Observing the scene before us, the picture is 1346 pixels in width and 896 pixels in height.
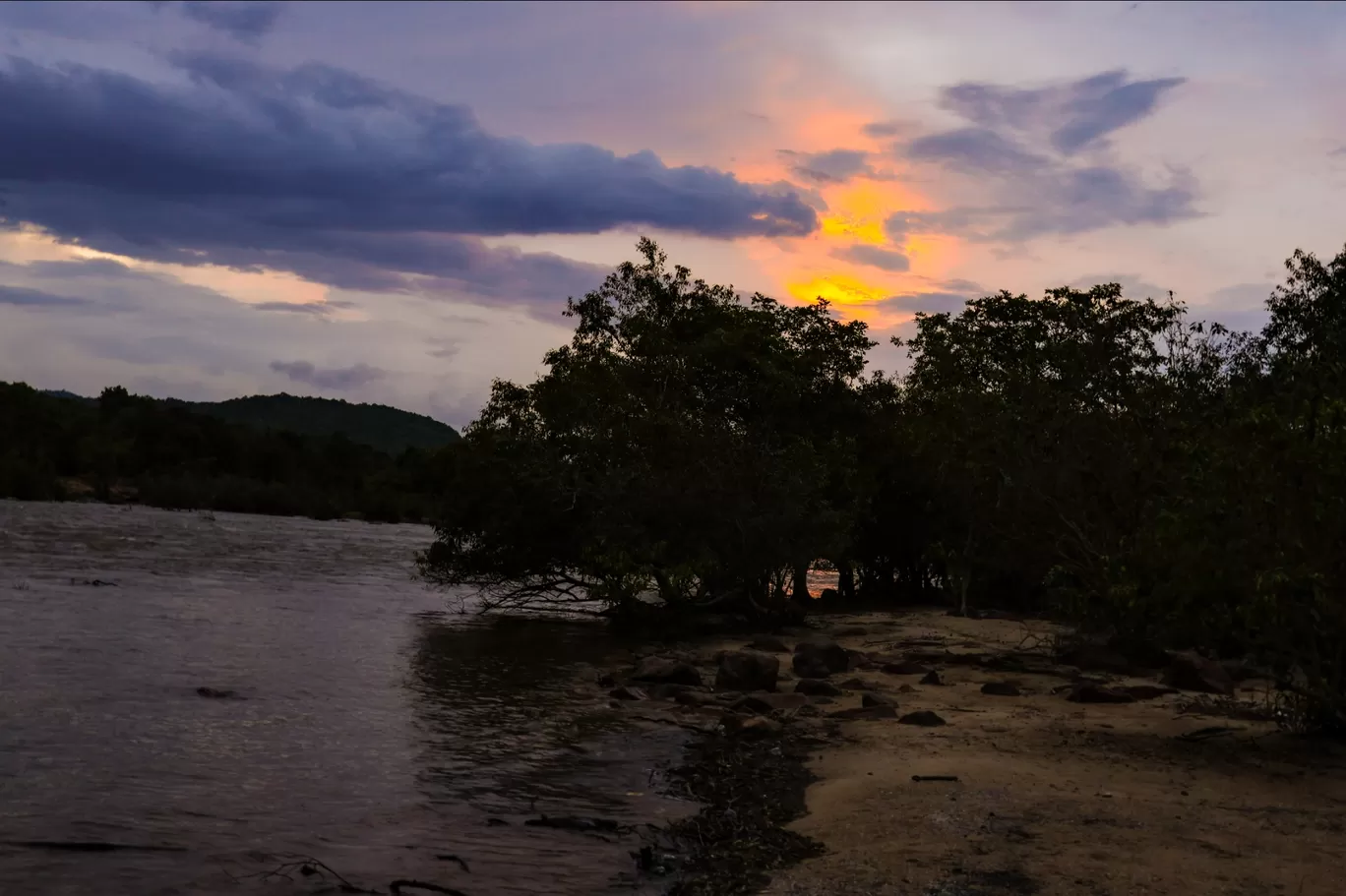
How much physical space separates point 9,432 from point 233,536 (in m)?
47.6

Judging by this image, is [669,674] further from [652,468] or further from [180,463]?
[180,463]

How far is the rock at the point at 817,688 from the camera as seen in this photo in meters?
21.4

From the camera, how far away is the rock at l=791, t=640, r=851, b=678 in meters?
23.7

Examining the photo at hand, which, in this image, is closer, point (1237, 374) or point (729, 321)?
point (1237, 374)

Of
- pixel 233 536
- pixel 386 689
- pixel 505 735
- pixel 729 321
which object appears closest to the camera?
Answer: pixel 505 735

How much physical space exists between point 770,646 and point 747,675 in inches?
297

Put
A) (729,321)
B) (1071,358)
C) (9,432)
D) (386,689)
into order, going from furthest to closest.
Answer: (9,432), (729,321), (1071,358), (386,689)

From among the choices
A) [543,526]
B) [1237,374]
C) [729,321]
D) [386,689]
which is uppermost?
[729,321]

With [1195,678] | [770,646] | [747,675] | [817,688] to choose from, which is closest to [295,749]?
[747,675]

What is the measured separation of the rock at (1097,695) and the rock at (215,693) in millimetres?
13607

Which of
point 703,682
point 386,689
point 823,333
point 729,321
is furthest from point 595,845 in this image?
point 823,333

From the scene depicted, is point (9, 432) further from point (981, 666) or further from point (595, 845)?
point (595, 845)

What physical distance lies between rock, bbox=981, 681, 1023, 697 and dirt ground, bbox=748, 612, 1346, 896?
141cm

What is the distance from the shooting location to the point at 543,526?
114 ft
